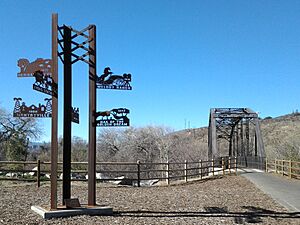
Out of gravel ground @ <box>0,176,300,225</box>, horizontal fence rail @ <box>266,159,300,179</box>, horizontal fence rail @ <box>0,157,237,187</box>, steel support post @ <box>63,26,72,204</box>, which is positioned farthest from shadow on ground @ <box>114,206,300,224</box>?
horizontal fence rail @ <box>266,159,300,179</box>

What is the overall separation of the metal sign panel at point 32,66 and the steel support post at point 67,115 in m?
0.45

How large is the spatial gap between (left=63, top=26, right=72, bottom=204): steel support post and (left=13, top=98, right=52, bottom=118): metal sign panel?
73 centimetres

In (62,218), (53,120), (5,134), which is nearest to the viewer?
(62,218)

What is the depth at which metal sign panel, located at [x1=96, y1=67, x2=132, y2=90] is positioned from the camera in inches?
337

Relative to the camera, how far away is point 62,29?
816 cm

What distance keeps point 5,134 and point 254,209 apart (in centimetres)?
3692

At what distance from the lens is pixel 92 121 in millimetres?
8297

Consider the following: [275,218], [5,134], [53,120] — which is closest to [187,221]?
[275,218]

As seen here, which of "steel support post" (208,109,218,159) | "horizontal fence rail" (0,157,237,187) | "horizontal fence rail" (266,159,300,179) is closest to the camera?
"horizontal fence rail" (0,157,237,187)

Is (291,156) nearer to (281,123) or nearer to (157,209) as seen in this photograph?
(157,209)

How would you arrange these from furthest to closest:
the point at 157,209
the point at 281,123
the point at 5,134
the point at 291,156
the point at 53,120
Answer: the point at 281,123 < the point at 5,134 < the point at 291,156 < the point at 157,209 < the point at 53,120

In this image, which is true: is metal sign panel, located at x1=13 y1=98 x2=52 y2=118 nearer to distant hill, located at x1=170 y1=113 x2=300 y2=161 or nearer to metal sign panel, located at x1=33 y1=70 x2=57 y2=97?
metal sign panel, located at x1=33 y1=70 x2=57 y2=97

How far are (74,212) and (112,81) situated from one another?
3119 millimetres

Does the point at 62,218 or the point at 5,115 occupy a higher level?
the point at 5,115
